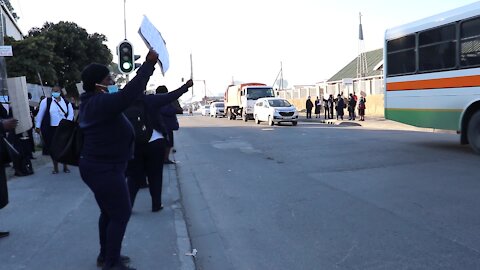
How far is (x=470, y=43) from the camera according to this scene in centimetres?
1122

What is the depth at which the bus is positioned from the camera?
36.8ft

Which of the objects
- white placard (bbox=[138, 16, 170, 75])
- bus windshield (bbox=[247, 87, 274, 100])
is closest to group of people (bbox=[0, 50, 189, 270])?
white placard (bbox=[138, 16, 170, 75])

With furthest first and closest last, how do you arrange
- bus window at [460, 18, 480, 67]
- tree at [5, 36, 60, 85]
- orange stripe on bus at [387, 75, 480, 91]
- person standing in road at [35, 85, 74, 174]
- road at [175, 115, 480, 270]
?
tree at [5, 36, 60, 85] → orange stripe on bus at [387, 75, 480, 91] → bus window at [460, 18, 480, 67] → person standing in road at [35, 85, 74, 174] → road at [175, 115, 480, 270]

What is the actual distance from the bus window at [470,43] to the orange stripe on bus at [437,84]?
362mm

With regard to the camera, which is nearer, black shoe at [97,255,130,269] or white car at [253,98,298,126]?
black shoe at [97,255,130,269]

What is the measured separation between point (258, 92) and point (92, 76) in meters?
30.0

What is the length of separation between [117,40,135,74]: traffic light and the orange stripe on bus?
7.55 meters

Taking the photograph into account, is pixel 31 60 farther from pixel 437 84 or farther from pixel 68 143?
pixel 68 143

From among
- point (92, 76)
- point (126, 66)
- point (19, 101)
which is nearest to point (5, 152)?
point (92, 76)

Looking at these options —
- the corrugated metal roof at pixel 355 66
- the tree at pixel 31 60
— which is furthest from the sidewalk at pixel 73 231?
the corrugated metal roof at pixel 355 66

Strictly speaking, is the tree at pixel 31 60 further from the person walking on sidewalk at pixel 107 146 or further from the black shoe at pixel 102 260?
A: the person walking on sidewalk at pixel 107 146

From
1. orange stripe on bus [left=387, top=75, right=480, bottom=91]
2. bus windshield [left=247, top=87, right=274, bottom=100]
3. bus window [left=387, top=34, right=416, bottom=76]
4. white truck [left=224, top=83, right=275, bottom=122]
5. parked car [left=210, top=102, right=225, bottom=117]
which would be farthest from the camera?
parked car [left=210, top=102, right=225, bottom=117]

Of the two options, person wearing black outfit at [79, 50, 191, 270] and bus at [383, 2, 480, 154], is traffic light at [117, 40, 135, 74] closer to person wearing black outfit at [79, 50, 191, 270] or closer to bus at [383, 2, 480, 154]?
bus at [383, 2, 480, 154]

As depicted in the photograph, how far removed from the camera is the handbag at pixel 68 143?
13.5 feet
